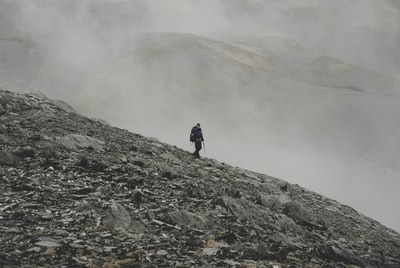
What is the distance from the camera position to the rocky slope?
10.9 metres

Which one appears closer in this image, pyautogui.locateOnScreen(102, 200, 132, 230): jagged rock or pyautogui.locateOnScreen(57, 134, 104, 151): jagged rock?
pyautogui.locateOnScreen(102, 200, 132, 230): jagged rock

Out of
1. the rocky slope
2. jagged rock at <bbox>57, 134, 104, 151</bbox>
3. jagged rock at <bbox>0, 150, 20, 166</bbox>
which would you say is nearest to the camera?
the rocky slope

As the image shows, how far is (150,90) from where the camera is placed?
15000 centimetres

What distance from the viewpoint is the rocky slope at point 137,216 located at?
10.9 meters

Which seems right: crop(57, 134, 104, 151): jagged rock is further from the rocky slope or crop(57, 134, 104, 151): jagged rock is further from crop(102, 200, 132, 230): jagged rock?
crop(102, 200, 132, 230): jagged rock

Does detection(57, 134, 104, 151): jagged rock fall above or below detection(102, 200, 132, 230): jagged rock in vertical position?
above

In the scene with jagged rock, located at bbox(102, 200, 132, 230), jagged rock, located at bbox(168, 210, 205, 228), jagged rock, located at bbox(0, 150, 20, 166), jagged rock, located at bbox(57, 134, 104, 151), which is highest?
jagged rock, located at bbox(57, 134, 104, 151)

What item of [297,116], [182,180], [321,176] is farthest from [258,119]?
[182,180]

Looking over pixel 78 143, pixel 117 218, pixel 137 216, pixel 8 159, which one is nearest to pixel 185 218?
pixel 137 216

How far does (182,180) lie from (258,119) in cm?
13811

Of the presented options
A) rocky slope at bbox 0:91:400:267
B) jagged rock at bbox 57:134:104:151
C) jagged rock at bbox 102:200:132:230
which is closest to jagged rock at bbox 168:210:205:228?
rocky slope at bbox 0:91:400:267

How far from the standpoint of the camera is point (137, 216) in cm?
1353

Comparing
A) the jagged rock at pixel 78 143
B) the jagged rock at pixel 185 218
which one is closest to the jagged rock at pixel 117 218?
the jagged rock at pixel 185 218

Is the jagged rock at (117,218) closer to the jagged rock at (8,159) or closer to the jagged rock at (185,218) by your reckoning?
the jagged rock at (185,218)
